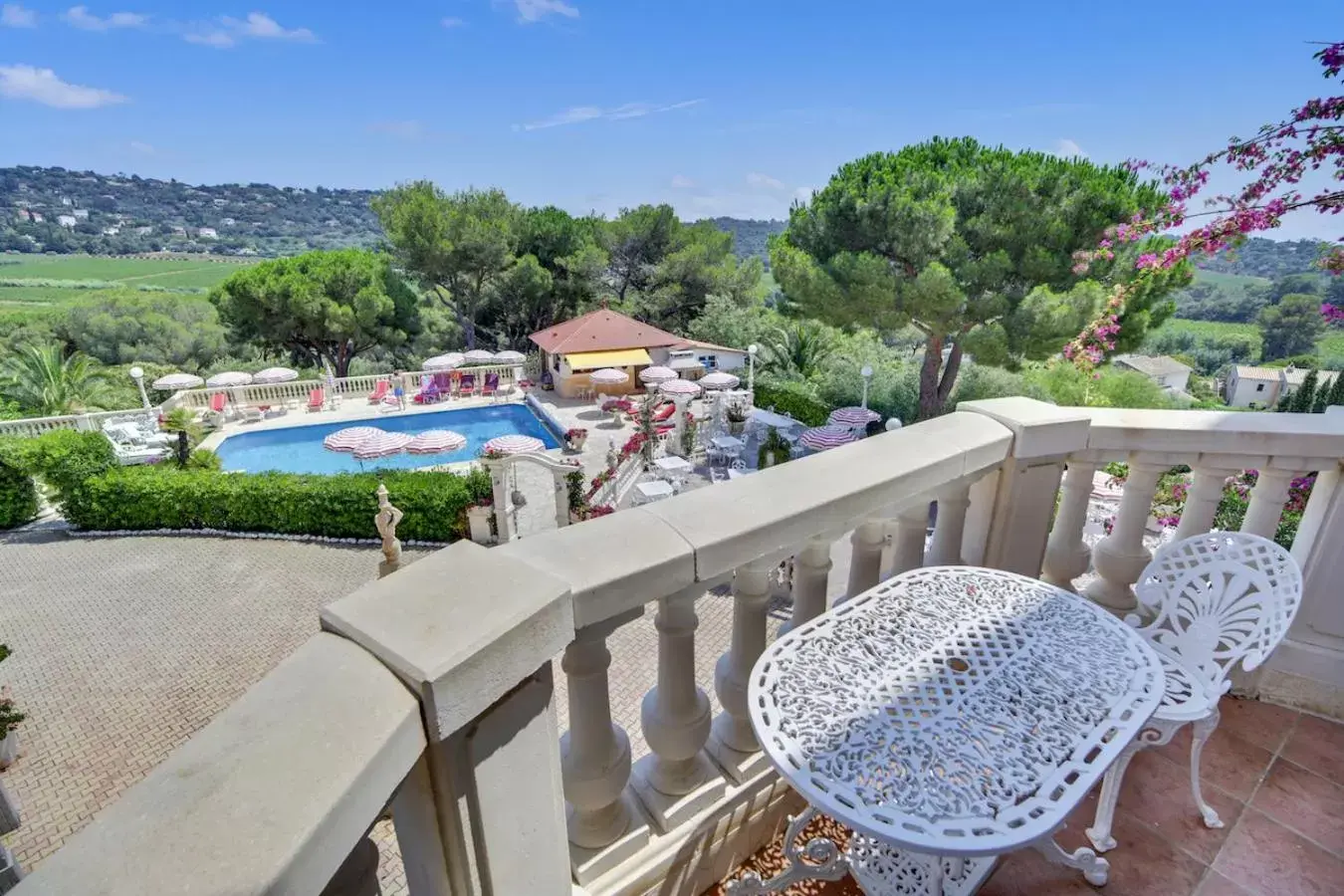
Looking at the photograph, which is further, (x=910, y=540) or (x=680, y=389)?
(x=680, y=389)

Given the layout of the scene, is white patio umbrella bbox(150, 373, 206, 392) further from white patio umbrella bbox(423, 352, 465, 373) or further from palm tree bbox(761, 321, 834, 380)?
palm tree bbox(761, 321, 834, 380)

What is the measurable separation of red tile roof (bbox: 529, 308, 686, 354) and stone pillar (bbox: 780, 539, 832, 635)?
22.5 metres

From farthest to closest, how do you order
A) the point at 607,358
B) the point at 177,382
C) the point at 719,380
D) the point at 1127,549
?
the point at 607,358 < the point at 719,380 < the point at 177,382 < the point at 1127,549

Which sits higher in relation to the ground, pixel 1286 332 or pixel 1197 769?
pixel 1197 769

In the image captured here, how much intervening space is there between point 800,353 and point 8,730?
23.3 m

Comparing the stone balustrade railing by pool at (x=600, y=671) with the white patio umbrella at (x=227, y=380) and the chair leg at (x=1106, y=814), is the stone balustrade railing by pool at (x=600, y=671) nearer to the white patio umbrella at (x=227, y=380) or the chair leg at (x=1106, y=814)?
the chair leg at (x=1106, y=814)

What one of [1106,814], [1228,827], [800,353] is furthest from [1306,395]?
[800,353]

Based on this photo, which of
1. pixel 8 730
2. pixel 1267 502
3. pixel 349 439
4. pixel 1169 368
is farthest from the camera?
pixel 1169 368

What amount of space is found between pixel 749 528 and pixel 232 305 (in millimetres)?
30429

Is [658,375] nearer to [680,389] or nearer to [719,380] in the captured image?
[719,380]

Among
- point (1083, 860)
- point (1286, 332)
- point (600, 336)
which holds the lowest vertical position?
point (1286, 332)

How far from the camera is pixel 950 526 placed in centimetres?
227

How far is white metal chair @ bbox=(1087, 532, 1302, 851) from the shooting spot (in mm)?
1942

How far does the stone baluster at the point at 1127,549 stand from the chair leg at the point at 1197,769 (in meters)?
0.63
